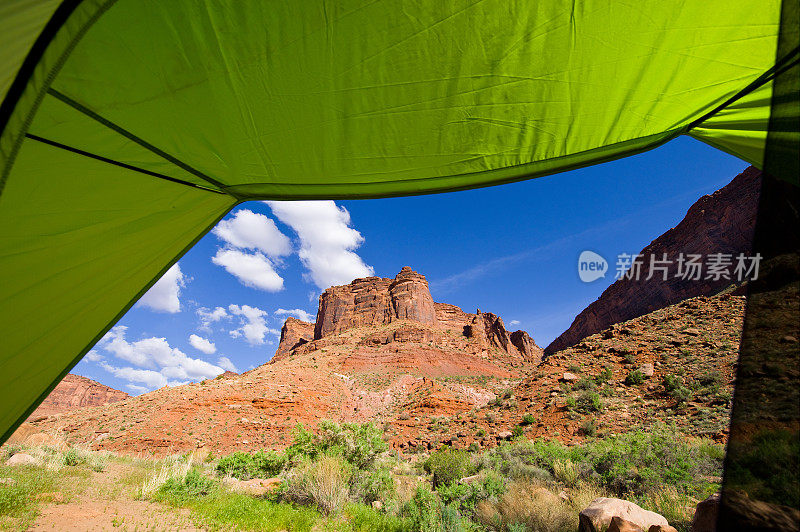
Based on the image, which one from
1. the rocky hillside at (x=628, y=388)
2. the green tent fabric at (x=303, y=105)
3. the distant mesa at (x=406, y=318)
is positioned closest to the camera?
the green tent fabric at (x=303, y=105)

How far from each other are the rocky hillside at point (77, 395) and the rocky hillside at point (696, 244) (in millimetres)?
101733

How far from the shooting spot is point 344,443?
8.72m

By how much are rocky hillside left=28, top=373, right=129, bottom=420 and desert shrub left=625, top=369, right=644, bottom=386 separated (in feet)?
319

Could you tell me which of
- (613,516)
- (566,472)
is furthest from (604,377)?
(613,516)

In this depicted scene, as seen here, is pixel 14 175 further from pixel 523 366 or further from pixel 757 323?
pixel 523 366

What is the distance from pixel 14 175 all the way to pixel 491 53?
2.25 metres

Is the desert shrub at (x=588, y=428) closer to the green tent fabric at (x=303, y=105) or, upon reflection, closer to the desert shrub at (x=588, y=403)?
the desert shrub at (x=588, y=403)

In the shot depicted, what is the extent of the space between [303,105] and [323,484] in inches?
264

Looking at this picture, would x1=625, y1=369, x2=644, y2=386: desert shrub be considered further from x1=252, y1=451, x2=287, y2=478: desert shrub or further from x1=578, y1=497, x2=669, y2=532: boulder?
x1=252, y1=451, x2=287, y2=478: desert shrub

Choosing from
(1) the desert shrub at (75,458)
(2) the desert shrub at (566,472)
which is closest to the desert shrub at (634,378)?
(2) the desert shrub at (566,472)

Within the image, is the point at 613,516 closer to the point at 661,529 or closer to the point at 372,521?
the point at 661,529

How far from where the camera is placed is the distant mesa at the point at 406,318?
58094 millimetres

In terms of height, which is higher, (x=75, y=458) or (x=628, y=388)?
(x=628, y=388)

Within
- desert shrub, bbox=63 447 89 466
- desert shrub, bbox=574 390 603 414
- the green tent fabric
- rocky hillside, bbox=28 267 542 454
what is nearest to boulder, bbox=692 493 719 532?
the green tent fabric
